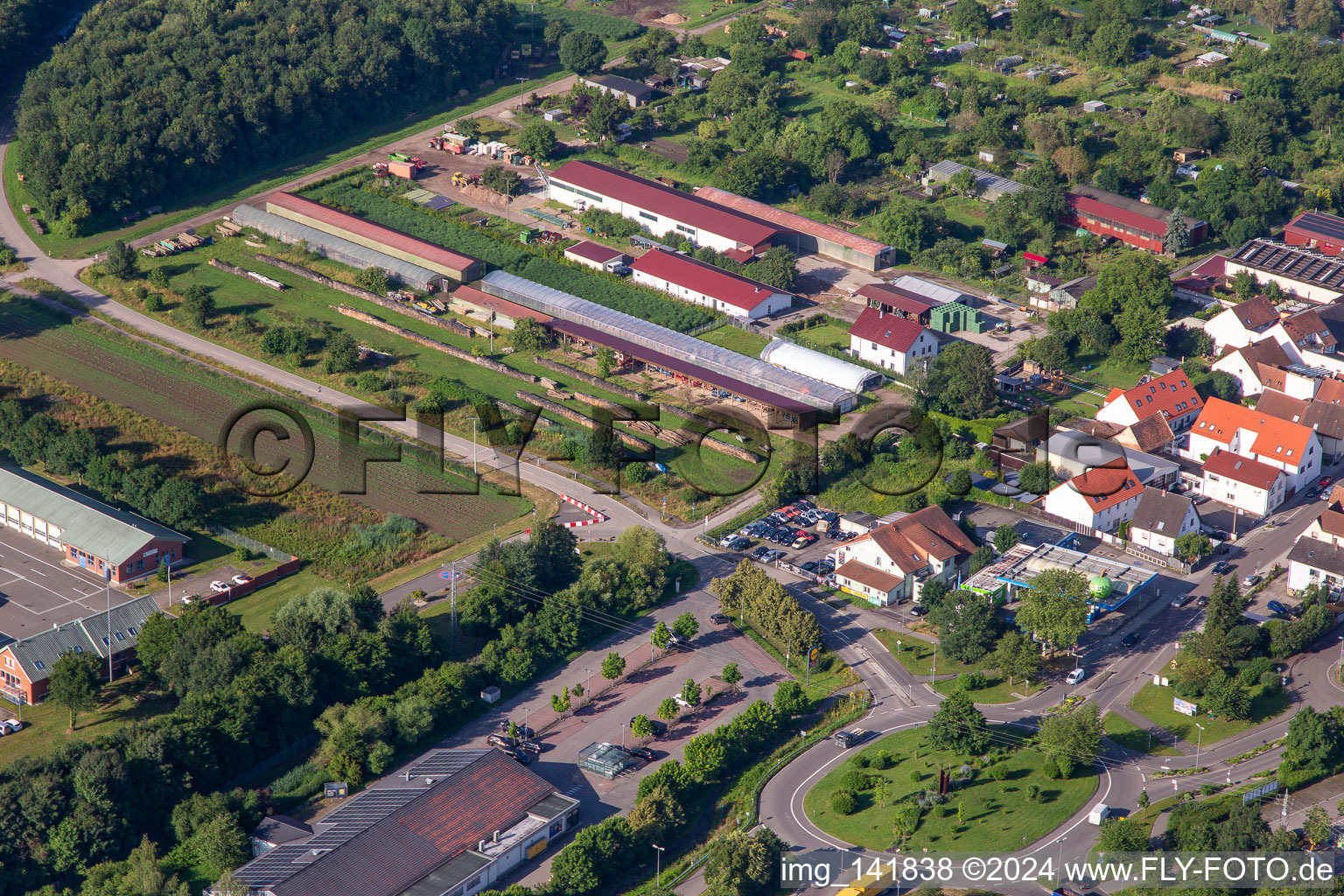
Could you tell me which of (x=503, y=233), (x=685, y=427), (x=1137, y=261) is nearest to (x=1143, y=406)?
(x=1137, y=261)

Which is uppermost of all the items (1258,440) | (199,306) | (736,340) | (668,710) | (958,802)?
(199,306)

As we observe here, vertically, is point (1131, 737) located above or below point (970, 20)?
below

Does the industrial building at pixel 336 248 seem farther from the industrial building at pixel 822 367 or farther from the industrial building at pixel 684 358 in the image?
the industrial building at pixel 822 367

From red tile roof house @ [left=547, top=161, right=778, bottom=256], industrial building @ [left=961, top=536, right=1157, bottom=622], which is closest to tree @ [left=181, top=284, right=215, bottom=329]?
red tile roof house @ [left=547, top=161, right=778, bottom=256]

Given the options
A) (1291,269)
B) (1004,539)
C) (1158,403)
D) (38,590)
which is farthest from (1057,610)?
(38,590)

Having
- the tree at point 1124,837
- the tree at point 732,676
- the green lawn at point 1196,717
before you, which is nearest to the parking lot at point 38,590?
the tree at point 732,676

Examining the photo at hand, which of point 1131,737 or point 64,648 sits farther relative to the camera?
point 64,648

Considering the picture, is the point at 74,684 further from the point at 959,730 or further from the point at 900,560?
the point at 900,560
